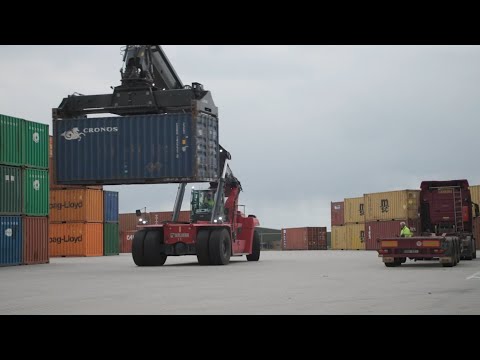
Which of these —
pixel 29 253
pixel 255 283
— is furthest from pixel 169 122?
pixel 255 283

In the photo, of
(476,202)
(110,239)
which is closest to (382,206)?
(476,202)

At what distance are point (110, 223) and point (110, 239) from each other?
101 centimetres

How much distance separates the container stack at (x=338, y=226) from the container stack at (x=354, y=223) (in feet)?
2.43

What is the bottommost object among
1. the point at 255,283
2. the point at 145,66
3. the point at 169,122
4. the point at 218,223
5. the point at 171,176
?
the point at 255,283

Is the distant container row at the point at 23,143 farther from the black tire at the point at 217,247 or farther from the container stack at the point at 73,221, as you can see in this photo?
the container stack at the point at 73,221

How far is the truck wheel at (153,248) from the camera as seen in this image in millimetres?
22641

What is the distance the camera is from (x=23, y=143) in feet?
88.0

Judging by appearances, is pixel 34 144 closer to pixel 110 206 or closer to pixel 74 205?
pixel 74 205

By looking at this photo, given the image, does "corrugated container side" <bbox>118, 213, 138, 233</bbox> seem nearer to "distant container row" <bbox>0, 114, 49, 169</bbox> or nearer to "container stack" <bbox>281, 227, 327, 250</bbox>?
"container stack" <bbox>281, 227, 327, 250</bbox>

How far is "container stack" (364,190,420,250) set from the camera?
4319 centimetres
